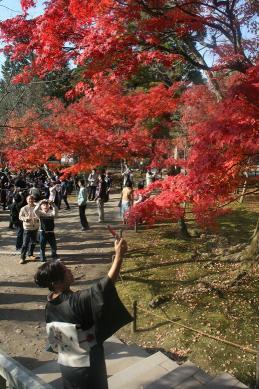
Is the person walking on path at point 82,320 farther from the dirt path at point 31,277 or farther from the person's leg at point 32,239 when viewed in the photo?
the person's leg at point 32,239

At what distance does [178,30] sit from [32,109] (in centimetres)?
2123

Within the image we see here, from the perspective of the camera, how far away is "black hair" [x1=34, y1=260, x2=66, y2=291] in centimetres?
293

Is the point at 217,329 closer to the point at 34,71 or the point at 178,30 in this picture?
A: the point at 178,30

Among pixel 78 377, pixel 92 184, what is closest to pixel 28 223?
pixel 78 377

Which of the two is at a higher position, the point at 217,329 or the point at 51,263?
the point at 51,263

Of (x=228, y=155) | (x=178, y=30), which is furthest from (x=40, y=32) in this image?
(x=228, y=155)

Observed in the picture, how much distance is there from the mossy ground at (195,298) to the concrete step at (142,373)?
753 mm

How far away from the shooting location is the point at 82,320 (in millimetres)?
2836

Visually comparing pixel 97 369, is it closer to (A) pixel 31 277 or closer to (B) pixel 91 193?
(A) pixel 31 277

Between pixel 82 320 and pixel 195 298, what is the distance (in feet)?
16.5

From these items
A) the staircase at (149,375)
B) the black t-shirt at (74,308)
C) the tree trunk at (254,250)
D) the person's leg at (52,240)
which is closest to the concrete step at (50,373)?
the staircase at (149,375)

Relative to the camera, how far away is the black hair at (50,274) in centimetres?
293

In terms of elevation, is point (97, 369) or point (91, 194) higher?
point (91, 194)

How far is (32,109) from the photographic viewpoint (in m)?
26.5
